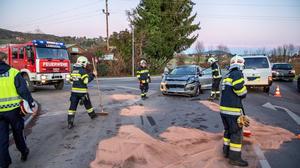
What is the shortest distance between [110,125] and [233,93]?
149 inches

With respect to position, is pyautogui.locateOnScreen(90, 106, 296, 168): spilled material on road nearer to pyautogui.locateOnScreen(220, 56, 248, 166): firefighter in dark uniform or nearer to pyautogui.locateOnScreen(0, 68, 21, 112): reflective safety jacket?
pyautogui.locateOnScreen(220, 56, 248, 166): firefighter in dark uniform

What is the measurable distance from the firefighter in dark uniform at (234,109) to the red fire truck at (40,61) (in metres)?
11.2

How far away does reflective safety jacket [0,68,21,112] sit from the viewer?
4.39 meters

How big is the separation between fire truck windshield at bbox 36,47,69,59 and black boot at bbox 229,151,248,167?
487 inches

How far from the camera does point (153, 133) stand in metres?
6.62

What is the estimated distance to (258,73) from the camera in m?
14.4

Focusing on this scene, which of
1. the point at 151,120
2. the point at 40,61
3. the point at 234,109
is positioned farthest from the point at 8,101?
the point at 40,61

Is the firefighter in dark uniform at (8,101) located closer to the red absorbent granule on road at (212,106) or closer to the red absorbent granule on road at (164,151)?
the red absorbent granule on road at (164,151)

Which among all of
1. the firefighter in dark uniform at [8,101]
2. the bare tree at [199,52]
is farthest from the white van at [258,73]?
the bare tree at [199,52]

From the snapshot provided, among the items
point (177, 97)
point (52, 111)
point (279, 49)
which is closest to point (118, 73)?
point (177, 97)

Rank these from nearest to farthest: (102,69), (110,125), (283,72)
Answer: (110,125) < (283,72) < (102,69)

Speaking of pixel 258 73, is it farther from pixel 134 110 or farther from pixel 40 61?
pixel 40 61

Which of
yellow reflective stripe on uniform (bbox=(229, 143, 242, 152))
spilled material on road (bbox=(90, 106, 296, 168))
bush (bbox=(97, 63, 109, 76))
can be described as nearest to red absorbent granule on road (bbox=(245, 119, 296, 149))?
spilled material on road (bbox=(90, 106, 296, 168))

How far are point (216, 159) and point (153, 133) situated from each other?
2082 mm
